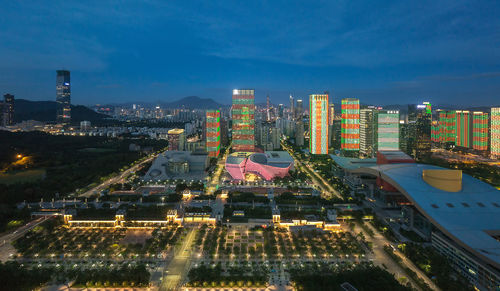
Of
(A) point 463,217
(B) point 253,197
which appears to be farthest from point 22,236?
(A) point 463,217

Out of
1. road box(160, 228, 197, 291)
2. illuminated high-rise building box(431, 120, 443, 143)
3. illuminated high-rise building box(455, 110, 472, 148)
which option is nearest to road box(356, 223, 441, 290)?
road box(160, 228, 197, 291)

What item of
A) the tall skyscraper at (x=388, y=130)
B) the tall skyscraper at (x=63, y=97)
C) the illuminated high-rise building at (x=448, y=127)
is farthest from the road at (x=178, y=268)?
the tall skyscraper at (x=63, y=97)

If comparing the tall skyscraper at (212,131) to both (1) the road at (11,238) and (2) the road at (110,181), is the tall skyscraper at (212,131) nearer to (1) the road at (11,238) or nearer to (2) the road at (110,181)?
(2) the road at (110,181)

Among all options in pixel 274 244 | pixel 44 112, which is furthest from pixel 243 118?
pixel 44 112

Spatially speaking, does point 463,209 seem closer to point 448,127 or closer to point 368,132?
point 368,132

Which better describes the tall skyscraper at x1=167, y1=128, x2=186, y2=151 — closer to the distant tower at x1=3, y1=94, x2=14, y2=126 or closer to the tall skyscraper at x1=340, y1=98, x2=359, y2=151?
the tall skyscraper at x1=340, y1=98, x2=359, y2=151
